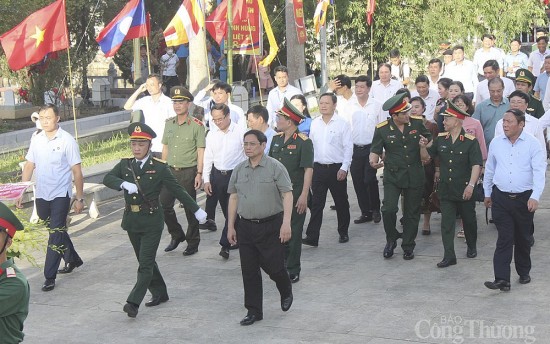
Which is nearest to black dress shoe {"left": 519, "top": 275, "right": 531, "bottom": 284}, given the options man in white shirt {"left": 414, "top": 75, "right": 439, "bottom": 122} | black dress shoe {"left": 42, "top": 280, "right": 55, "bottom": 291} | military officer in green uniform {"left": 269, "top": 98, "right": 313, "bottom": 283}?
military officer in green uniform {"left": 269, "top": 98, "right": 313, "bottom": 283}

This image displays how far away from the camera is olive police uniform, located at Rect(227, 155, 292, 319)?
8.94 m

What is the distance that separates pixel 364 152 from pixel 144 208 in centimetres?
446

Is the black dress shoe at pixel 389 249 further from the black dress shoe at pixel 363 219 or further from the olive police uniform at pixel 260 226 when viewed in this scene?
the olive police uniform at pixel 260 226

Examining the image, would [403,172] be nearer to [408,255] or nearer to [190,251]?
[408,255]

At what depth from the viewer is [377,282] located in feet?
33.5

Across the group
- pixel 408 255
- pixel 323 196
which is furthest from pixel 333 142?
pixel 408 255

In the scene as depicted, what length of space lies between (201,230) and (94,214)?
6.32ft

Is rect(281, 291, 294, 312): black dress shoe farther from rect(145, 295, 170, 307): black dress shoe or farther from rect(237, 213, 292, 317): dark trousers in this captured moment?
rect(145, 295, 170, 307): black dress shoe

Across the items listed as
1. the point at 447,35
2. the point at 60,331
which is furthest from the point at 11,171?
the point at 447,35

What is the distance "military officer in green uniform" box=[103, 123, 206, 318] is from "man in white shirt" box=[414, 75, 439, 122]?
5.47 m

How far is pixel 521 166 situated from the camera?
9.46m

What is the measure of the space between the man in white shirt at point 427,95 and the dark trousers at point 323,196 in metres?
2.58

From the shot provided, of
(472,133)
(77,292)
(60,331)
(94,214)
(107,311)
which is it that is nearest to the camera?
(60,331)

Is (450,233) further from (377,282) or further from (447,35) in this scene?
(447,35)
